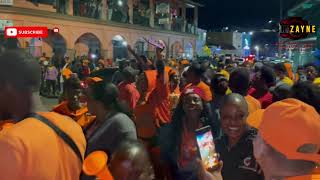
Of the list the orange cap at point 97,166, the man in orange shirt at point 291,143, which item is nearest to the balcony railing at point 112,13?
the orange cap at point 97,166

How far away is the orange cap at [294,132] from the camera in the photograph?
210 centimetres

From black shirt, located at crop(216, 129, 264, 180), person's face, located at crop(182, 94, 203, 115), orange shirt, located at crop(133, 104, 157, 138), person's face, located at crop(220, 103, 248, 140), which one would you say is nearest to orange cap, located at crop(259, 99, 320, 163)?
black shirt, located at crop(216, 129, 264, 180)

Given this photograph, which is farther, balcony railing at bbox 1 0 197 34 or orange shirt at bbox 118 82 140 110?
balcony railing at bbox 1 0 197 34

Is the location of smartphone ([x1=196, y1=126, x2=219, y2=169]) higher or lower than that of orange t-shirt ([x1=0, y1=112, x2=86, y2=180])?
lower

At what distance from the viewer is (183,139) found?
476 centimetres

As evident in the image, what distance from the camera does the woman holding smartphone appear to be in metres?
4.64

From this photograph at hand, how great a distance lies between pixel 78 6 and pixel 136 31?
788 centimetres

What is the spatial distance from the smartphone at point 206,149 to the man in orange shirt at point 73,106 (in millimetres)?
1944

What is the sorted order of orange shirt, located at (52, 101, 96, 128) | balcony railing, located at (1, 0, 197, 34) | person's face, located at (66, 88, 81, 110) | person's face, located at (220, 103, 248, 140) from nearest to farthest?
person's face, located at (220, 103, 248, 140), orange shirt, located at (52, 101, 96, 128), person's face, located at (66, 88, 81, 110), balcony railing, located at (1, 0, 197, 34)

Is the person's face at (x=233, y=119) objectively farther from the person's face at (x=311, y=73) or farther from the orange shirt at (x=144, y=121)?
the person's face at (x=311, y=73)

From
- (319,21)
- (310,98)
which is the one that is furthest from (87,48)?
(310,98)

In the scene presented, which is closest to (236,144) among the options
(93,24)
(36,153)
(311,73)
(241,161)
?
(241,161)

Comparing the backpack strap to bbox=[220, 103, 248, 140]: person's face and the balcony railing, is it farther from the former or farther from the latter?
the balcony railing

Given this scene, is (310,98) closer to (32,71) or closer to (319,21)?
(32,71)
